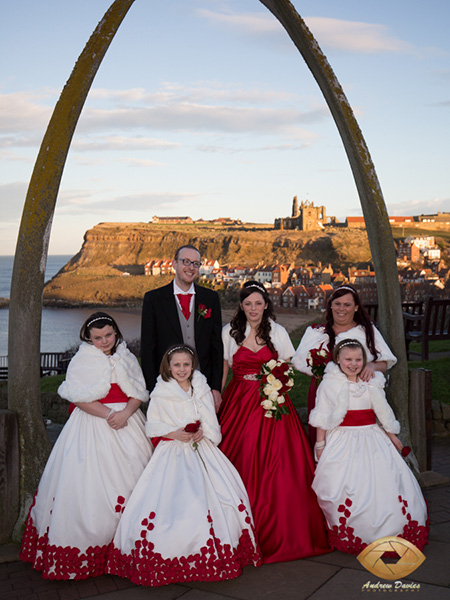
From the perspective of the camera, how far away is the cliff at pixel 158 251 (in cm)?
9519

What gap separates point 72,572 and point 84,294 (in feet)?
302

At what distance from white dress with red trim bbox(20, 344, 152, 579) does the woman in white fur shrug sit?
127cm

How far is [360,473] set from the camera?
4094 millimetres

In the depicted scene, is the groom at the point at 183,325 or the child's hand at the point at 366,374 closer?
the child's hand at the point at 366,374

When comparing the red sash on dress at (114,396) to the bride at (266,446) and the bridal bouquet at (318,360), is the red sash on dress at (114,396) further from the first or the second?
the bridal bouquet at (318,360)

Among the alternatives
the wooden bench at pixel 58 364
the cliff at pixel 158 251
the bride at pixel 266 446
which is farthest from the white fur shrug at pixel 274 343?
A: the cliff at pixel 158 251

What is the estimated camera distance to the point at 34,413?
436cm

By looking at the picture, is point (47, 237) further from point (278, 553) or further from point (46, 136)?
point (278, 553)

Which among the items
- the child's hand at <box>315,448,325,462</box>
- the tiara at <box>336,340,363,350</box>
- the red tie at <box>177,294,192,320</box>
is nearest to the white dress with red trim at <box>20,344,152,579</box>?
the red tie at <box>177,294,192,320</box>

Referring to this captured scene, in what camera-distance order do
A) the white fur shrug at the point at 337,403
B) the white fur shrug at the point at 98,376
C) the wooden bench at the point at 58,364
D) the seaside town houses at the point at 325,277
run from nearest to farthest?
the white fur shrug at the point at 98,376 < the white fur shrug at the point at 337,403 < the wooden bench at the point at 58,364 < the seaside town houses at the point at 325,277

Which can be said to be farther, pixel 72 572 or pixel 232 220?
pixel 232 220

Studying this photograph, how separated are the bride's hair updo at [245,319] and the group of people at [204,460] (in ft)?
0.05

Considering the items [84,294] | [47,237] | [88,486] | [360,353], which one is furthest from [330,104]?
[84,294]

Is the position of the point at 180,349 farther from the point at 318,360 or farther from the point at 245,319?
the point at 318,360
